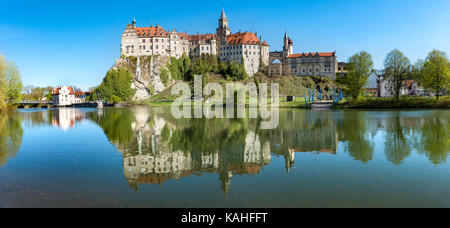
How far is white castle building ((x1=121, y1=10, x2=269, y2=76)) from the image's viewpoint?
370 feet

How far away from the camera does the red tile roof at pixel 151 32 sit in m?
113

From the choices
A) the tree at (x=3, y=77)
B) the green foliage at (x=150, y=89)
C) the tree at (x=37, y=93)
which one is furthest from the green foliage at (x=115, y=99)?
the tree at (x=37, y=93)

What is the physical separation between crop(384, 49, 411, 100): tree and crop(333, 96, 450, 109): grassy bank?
6.48 feet

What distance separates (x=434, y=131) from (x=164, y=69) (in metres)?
95.5

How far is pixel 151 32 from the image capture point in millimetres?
113875

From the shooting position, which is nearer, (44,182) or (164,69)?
(44,182)

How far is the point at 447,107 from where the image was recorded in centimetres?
5138

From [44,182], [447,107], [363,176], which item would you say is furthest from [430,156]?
[447,107]

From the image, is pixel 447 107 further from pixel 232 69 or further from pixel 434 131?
pixel 232 69

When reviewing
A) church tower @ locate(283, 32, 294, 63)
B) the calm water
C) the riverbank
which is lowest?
the calm water

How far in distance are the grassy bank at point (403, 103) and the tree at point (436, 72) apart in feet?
8.12

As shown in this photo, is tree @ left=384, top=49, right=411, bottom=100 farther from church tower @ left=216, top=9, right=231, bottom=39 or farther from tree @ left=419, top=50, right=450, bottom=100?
church tower @ left=216, top=9, right=231, bottom=39

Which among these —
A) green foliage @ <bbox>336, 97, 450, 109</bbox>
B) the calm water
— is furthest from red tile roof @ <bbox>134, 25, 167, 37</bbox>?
the calm water
